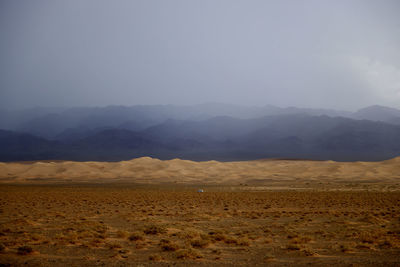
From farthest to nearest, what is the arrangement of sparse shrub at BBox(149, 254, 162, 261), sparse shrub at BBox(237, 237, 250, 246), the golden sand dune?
the golden sand dune → sparse shrub at BBox(237, 237, 250, 246) → sparse shrub at BBox(149, 254, 162, 261)

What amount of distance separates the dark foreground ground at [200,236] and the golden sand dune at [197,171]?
39714 mm

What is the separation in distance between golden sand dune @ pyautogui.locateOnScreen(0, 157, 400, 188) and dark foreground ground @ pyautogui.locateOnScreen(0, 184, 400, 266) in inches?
1564

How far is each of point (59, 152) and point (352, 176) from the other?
145768 mm

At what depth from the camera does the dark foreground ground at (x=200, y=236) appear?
12.2m

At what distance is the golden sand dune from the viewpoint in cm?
6762

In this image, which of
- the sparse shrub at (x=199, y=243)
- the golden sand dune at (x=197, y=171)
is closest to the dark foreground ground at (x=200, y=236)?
the sparse shrub at (x=199, y=243)

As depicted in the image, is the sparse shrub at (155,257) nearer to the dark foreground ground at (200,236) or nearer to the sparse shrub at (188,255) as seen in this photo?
the dark foreground ground at (200,236)

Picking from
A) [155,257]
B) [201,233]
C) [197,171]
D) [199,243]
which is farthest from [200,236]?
[197,171]

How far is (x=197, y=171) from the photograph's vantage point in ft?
260

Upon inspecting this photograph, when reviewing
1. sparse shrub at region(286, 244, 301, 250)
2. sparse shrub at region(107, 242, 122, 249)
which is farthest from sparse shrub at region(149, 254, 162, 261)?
sparse shrub at region(286, 244, 301, 250)

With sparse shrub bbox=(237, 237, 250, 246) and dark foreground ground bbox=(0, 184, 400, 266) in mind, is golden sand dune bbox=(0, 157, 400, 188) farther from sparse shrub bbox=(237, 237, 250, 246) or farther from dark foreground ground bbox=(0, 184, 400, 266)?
sparse shrub bbox=(237, 237, 250, 246)

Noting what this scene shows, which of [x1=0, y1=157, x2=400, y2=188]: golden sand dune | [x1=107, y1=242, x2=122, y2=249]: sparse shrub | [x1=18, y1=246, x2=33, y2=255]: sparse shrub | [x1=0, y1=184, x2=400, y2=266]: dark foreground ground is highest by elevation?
[x1=0, y1=157, x2=400, y2=188]: golden sand dune

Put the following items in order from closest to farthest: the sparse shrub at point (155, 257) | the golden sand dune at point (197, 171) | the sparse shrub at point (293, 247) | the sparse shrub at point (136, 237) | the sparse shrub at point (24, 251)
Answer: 1. the sparse shrub at point (155, 257)
2. the sparse shrub at point (24, 251)
3. the sparse shrub at point (293, 247)
4. the sparse shrub at point (136, 237)
5. the golden sand dune at point (197, 171)

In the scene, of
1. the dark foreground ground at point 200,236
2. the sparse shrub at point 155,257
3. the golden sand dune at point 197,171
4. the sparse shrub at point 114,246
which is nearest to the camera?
the sparse shrub at point 155,257
